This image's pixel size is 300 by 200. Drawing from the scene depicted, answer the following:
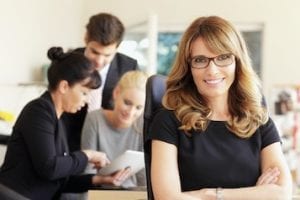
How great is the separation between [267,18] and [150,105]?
3.01m

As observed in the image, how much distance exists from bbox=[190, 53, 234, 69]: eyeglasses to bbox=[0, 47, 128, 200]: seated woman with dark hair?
2.29 feet

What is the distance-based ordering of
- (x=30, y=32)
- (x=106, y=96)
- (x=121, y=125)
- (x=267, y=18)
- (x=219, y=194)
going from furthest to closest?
1. (x=267, y=18)
2. (x=30, y=32)
3. (x=106, y=96)
4. (x=121, y=125)
5. (x=219, y=194)

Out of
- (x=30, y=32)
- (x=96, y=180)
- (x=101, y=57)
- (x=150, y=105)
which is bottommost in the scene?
(x=96, y=180)

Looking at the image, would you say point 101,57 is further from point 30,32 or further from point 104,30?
point 30,32

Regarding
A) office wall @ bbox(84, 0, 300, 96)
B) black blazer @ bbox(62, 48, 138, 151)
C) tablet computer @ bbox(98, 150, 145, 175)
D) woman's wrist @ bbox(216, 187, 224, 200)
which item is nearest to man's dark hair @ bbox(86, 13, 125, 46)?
black blazer @ bbox(62, 48, 138, 151)

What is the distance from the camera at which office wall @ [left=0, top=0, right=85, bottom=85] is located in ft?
11.0

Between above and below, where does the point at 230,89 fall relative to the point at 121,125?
above

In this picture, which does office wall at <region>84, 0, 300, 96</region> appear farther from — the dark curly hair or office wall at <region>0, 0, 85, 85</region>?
the dark curly hair

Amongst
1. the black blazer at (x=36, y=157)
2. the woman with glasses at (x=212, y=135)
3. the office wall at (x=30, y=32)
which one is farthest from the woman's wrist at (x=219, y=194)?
the office wall at (x=30, y=32)

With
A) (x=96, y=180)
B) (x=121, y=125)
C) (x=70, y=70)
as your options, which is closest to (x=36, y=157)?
(x=96, y=180)

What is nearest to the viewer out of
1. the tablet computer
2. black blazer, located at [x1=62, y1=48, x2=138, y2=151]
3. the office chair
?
the office chair

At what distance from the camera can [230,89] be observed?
5.53 feet

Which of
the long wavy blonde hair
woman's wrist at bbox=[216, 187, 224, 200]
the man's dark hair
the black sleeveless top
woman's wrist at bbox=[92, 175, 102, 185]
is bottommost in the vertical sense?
woman's wrist at bbox=[92, 175, 102, 185]

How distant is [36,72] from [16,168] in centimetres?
201
